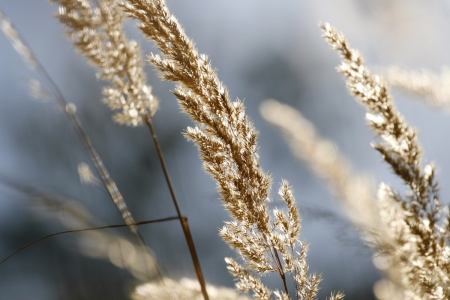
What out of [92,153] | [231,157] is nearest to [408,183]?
[231,157]

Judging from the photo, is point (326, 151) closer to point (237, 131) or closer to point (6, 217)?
point (237, 131)

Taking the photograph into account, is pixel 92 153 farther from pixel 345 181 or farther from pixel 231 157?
pixel 345 181

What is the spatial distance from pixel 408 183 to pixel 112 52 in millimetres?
848

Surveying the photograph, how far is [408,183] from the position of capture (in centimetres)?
63

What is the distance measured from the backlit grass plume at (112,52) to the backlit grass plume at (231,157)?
208 millimetres

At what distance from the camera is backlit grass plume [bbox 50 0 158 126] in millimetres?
944

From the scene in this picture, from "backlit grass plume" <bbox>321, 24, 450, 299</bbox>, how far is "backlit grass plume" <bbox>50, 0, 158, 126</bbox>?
1.88 feet

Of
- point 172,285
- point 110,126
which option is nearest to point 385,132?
point 172,285

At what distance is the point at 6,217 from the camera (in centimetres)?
298

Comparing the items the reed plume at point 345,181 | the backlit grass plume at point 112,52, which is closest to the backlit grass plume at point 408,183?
the reed plume at point 345,181

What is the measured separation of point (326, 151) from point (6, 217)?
3072mm

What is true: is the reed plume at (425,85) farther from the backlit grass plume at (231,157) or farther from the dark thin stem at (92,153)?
the dark thin stem at (92,153)

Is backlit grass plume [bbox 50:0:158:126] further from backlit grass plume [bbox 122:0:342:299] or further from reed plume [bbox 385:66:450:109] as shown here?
reed plume [bbox 385:66:450:109]

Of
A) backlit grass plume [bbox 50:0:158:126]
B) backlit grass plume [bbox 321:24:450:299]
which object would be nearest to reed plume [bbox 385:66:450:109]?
backlit grass plume [bbox 321:24:450:299]
